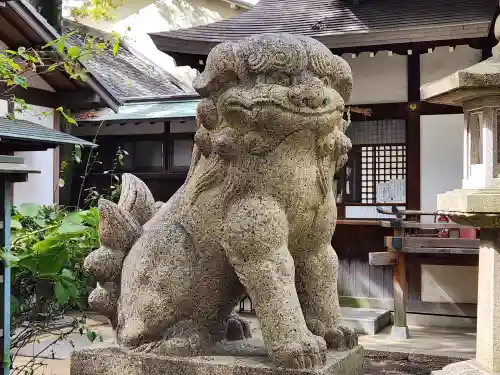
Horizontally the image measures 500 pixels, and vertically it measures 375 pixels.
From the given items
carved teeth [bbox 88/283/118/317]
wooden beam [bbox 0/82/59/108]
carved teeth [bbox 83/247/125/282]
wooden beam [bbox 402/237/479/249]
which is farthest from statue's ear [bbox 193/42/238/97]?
wooden beam [bbox 0/82/59/108]

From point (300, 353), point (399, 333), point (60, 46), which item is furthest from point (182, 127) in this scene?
point (300, 353)

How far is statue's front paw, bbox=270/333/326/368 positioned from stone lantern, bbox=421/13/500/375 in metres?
2.15

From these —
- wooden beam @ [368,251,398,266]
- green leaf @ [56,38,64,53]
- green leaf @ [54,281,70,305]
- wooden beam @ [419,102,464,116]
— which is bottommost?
wooden beam @ [368,251,398,266]

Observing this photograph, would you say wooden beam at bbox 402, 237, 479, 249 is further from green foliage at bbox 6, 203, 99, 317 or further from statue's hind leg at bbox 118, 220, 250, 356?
statue's hind leg at bbox 118, 220, 250, 356

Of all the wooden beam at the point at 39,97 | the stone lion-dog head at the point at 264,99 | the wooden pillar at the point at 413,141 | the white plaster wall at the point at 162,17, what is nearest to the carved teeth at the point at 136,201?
the stone lion-dog head at the point at 264,99

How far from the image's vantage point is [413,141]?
9.56 metres

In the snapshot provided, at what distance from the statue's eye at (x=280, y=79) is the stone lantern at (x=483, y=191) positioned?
2.16 m

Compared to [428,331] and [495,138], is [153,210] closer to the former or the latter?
[495,138]

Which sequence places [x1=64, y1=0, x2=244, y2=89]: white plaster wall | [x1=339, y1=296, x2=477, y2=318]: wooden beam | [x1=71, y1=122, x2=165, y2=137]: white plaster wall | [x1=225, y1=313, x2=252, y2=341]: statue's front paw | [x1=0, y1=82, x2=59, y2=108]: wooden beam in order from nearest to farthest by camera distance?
[x1=225, y1=313, x2=252, y2=341]: statue's front paw, [x1=339, y1=296, x2=477, y2=318]: wooden beam, [x1=0, y1=82, x2=59, y2=108]: wooden beam, [x1=71, y1=122, x2=165, y2=137]: white plaster wall, [x1=64, y1=0, x2=244, y2=89]: white plaster wall

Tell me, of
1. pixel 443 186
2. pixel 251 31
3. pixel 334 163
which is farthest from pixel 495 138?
pixel 251 31

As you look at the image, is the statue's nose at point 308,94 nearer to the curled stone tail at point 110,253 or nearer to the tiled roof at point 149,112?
the curled stone tail at point 110,253

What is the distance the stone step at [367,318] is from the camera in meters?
8.92

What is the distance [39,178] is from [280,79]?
946cm

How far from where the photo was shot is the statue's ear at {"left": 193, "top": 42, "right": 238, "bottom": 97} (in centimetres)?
262
